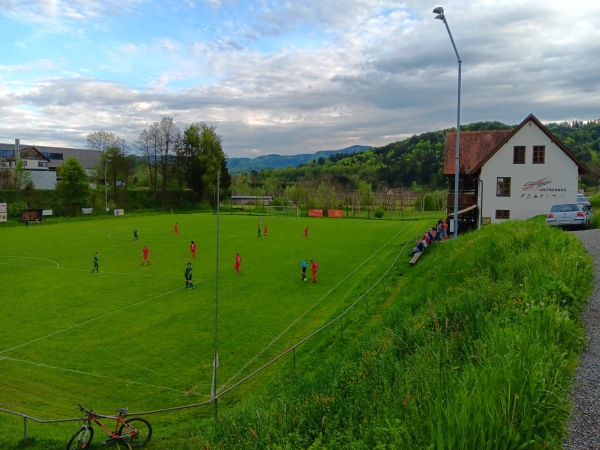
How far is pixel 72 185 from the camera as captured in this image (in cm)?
7625

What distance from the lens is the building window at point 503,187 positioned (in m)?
34.9

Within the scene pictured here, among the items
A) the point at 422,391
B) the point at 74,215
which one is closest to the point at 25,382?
the point at 422,391

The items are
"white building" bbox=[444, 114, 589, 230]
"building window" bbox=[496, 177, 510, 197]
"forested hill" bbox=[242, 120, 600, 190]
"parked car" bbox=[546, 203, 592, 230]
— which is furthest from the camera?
"forested hill" bbox=[242, 120, 600, 190]

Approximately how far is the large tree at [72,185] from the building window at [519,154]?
220 ft

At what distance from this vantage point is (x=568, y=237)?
15094mm

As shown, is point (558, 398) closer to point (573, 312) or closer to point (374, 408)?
point (374, 408)

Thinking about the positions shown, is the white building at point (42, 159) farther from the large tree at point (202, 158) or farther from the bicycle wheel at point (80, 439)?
the bicycle wheel at point (80, 439)

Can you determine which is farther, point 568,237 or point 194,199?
point 194,199

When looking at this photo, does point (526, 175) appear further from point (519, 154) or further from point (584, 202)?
point (584, 202)

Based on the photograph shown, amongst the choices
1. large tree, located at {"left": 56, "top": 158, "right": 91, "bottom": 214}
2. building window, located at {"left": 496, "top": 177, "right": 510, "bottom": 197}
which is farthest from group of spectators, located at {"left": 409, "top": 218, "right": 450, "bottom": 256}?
large tree, located at {"left": 56, "top": 158, "right": 91, "bottom": 214}

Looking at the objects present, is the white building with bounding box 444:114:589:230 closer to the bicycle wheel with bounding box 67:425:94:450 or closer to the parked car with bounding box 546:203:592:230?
the parked car with bounding box 546:203:592:230

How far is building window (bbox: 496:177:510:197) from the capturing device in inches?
1374

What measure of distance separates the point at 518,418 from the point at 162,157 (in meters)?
105

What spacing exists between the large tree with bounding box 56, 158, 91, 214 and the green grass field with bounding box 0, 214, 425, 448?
35.7 meters
